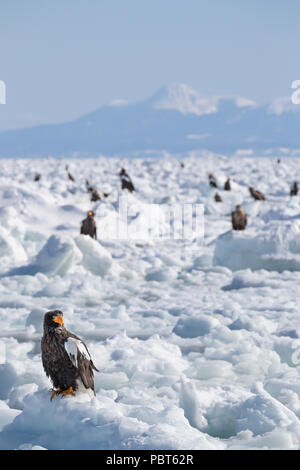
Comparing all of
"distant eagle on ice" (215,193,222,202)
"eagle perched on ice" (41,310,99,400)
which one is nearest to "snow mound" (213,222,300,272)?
"eagle perched on ice" (41,310,99,400)

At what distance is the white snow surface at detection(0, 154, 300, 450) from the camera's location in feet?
12.0

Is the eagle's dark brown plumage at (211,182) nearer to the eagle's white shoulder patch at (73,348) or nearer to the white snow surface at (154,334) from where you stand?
the white snow surface at (154,334)

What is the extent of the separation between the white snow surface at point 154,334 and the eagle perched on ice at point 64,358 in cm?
8

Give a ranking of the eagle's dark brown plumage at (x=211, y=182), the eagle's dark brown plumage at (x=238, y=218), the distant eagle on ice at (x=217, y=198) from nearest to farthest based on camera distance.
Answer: the eagle's dark brown plumage at (x=238, y=218), the distant eagle on ice at (x=217, y=198), the eagle's dark brown plumage at (x=211, y=182)

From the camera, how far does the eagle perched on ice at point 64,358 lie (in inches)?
141

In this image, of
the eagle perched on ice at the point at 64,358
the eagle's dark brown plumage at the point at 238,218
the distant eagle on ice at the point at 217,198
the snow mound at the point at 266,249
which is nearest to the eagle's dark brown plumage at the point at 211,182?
the distant eagle on ice at the point at 217,198

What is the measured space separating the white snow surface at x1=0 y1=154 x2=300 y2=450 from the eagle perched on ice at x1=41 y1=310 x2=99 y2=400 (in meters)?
0.08

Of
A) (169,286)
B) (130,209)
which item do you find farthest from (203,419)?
(130,209)

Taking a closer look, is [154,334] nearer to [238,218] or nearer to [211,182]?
[238,218]

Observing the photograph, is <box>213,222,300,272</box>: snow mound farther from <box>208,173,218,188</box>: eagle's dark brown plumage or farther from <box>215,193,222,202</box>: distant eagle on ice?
<box>208,173,218,188</box>: eagle's dark brown plumage

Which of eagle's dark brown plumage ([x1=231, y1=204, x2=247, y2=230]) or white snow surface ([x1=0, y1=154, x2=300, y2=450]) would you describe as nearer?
white snow surface ([x1=0, y1=154, x2=300, y2=450])

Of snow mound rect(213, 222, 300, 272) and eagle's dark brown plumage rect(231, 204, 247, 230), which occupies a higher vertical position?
eagle's dark brown plumage rect(231, 204, 247, 230)
